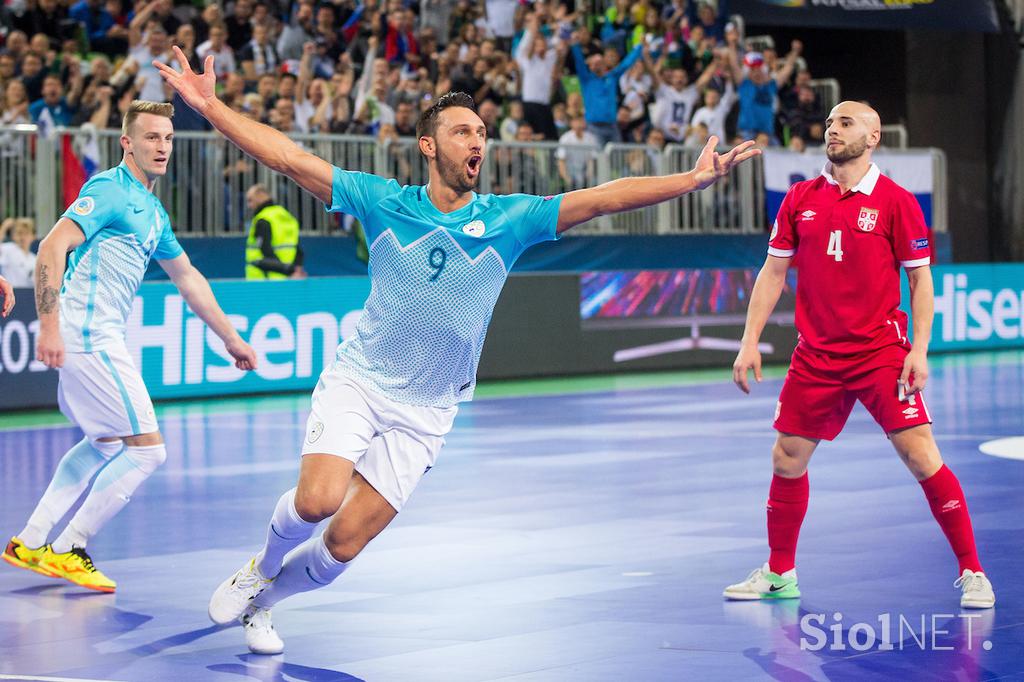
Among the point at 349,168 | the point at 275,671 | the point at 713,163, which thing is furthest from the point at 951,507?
the point at 349,168

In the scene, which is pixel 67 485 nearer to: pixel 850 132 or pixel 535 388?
pixel 850 132

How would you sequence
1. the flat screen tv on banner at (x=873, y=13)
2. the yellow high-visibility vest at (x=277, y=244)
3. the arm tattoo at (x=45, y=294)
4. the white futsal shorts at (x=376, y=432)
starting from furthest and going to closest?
the flat screen tv on banner at (x=873, y=13), the yellow high-visibility vest at (x=277, y=244), the arm tattoo at (x=45, y=294), the white futsal shorts at (x=376, y=432)

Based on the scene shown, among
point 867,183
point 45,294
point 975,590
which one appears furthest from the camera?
point 45,294

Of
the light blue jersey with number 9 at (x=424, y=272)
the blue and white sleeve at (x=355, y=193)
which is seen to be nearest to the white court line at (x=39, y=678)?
the light blue jersey with number 9 at (x=424, y=272)

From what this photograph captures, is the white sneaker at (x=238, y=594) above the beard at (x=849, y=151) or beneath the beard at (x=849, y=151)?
beneath

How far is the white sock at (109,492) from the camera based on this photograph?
844 cm

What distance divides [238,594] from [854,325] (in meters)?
2.98

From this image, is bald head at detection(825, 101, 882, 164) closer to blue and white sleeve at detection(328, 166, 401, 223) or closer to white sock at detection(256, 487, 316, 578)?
blue and white sleeve at detection(328, 166, 401, 223)

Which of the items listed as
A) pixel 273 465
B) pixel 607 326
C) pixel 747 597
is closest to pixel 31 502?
pixel 273 465

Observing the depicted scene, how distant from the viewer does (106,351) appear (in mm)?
8477

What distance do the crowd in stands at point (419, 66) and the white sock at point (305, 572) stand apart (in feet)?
43.0

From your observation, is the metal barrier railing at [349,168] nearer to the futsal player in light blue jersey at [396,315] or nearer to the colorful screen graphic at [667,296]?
the colorful screen graphic at [667,296]

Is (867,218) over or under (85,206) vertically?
under

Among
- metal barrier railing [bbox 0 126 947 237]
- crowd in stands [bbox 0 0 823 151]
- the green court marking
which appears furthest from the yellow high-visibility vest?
crowd in stands [bbox 0 0 823 151]
